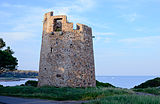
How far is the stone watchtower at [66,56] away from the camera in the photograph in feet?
73.8

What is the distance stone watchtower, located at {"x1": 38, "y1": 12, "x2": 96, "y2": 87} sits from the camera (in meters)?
22.5

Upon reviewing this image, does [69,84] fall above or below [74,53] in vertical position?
below

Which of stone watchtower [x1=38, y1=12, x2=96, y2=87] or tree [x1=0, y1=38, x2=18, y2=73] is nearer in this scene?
stone watchtower [x1=38, y1=12, x2=96, y2=87]

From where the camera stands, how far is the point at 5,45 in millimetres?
33938

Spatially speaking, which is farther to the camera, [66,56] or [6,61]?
[6,61]

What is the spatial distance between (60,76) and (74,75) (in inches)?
71.0

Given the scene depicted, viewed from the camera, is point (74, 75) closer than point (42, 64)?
Yes

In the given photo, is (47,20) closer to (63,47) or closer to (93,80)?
(63,47)

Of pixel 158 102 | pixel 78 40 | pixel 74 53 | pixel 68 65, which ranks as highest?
pixel 78 40

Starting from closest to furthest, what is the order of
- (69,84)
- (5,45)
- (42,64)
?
(69,84)
(42,64)
(5,45)

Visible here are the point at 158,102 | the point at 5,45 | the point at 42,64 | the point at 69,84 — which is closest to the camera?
the point at 158,102

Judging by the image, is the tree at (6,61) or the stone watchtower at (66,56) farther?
the tree at (6,61)

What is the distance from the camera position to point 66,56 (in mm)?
22578

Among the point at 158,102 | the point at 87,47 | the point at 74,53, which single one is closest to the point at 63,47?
the point at 74,53
